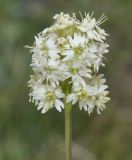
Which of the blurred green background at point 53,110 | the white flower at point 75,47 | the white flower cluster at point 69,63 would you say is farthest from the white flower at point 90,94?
the blurred green background at point 53,110

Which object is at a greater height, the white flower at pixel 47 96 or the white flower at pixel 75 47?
the white flower at pixel 75 47

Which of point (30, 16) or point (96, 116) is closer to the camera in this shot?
point (96, 116)

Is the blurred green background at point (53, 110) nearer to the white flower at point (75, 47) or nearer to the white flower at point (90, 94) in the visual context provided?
the white flower at point (90, 94)

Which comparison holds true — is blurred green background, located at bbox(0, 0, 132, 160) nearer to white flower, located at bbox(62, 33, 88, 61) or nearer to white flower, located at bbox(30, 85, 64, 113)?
white flower, located at bbox(30, 85, 64, 113)
